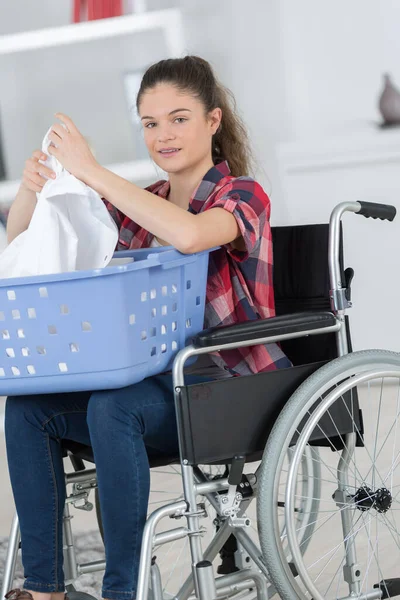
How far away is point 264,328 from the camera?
1.52 metres

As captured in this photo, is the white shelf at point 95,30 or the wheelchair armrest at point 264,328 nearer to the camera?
the wheelchair armrest at point 264,328

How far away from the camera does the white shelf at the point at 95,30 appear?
12.7 ft

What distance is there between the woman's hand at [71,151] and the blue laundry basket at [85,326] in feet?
0.72

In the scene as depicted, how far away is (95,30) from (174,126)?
2.29 meters

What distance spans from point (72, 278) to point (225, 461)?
1.42 feet

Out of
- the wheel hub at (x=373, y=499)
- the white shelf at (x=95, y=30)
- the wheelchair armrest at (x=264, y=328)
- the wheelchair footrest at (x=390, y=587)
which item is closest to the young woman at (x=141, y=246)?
the wheelchair armrest at (x=264, y=328)

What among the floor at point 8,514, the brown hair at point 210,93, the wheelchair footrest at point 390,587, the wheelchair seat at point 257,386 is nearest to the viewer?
the wheelchair seat at point 257,386

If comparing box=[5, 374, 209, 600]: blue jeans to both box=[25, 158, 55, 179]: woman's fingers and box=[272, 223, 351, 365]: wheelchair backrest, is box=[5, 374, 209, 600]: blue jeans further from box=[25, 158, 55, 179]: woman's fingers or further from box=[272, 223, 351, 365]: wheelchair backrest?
box=[25, 158, 55, 179]: woman's fingers

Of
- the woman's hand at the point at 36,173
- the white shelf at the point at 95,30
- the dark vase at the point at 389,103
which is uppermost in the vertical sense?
the white shelf at the point at 95,30

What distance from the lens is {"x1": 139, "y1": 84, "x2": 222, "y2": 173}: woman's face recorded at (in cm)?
179

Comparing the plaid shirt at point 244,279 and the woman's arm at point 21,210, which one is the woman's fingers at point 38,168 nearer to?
the woman's arm at point 21,210

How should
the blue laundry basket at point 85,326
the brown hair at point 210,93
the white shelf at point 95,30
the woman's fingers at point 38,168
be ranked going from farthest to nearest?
1. the white shelf at point 95,30
2. the brown hair at point 210,93
3. the woman's fingers at point 38,168
4. the blue laundry basket at point 85,326

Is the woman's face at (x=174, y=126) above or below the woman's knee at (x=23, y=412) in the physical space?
above

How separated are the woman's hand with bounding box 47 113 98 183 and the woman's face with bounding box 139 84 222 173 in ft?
0.84
